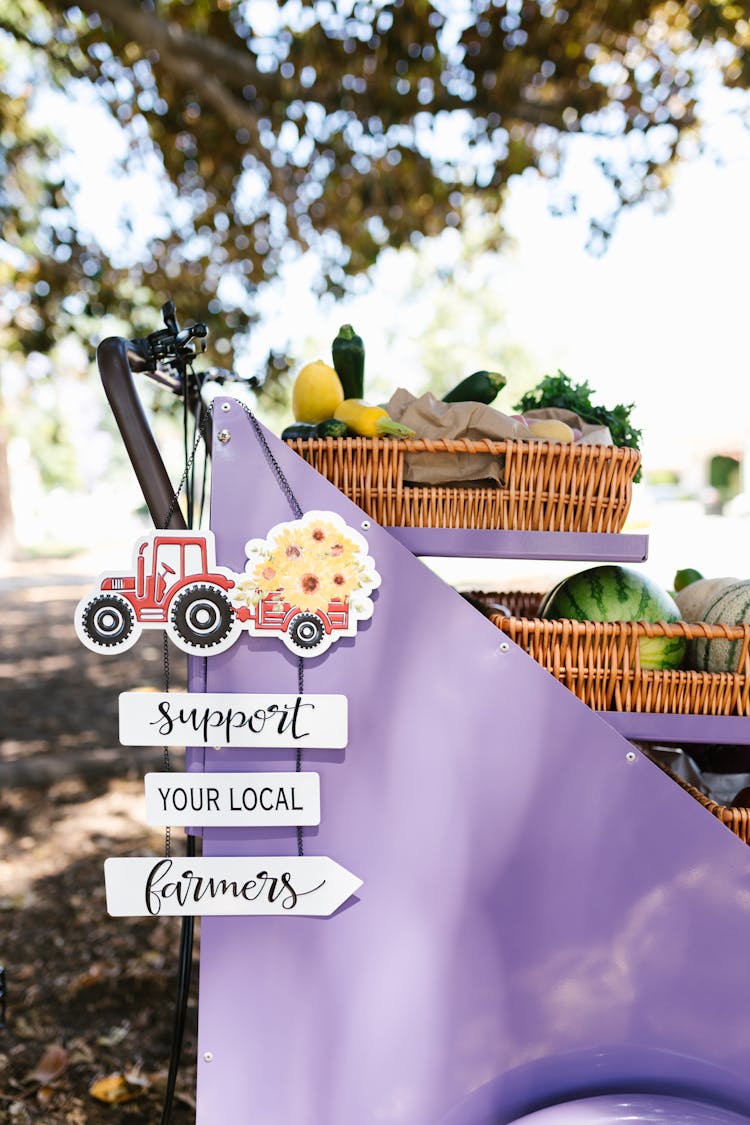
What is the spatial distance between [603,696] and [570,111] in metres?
4.90

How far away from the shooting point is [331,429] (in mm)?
1514

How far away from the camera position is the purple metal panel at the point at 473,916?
4.38ft

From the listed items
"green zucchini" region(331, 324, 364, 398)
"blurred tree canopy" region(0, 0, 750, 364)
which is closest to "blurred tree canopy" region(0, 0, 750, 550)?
"blurred tree canopy" region(0, 0, 750, 364)

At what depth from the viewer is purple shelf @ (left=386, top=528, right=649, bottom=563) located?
146 cm

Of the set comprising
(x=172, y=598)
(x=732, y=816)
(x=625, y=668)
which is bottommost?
(x=732, y=816)

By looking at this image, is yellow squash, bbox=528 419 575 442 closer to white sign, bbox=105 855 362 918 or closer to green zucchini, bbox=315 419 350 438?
green zucchini, bbox=315 419 350 438

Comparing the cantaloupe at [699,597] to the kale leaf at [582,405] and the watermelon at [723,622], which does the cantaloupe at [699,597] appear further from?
the kale leaf at [582,405]

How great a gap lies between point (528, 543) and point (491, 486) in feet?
0.39

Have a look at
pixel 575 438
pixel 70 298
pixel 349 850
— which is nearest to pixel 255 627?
pixel 349 850

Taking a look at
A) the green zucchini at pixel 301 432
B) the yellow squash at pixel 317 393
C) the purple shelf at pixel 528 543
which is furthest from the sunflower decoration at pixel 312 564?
the yellow squash at pixel 317 393

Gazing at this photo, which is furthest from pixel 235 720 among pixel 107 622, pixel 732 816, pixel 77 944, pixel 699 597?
pixel 77 944

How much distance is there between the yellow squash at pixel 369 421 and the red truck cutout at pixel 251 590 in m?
0.24

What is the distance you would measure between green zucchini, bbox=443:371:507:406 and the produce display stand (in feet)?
1.60

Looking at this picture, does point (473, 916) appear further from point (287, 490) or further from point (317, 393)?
point (317, 393)
